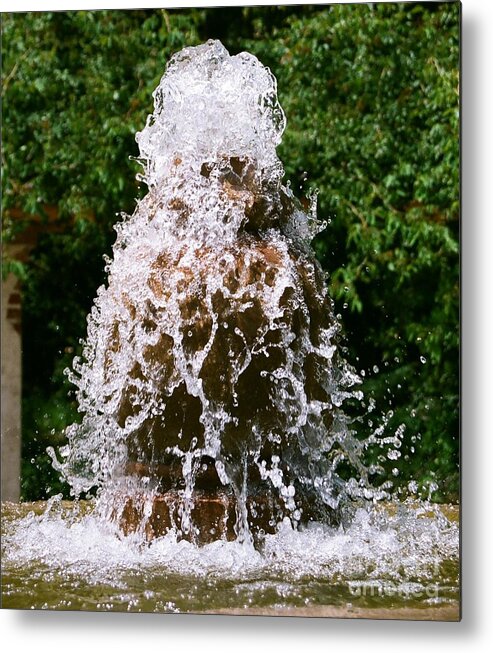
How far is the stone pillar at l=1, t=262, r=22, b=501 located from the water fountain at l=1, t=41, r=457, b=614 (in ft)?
4.29

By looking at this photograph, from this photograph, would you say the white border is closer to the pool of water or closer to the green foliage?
the pool of water

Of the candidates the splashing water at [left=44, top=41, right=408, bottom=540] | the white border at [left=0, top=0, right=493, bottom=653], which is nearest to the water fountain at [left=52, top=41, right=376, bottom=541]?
the splashing water at [left=44, top=41, right=408, bottom=540]

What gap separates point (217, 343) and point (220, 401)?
0.49 feet

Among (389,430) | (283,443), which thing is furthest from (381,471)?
(283,443)

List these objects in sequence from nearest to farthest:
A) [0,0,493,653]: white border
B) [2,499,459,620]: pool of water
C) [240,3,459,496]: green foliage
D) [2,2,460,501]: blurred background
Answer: [2,499,459,620]: pool of water < [0,0,493,653]: white border < [240,3,459,496]: green foliage < [2,2,460,501]: blurred background

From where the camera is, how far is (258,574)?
261 cm

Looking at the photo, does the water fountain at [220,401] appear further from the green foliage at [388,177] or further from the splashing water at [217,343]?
the green foliage at [388,177]

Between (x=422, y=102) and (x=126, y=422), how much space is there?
2.22m

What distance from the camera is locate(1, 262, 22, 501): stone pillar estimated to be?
14.0 feet

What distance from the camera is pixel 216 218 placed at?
275 centimetres

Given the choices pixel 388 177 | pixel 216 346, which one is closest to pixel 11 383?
pixel 388 177

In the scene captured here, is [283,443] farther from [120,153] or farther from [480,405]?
[120,153]

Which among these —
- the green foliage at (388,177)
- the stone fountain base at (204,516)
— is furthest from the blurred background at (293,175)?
the stone fountain base at (204,516)

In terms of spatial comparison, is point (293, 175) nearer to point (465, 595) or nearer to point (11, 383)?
point (11, 383)
